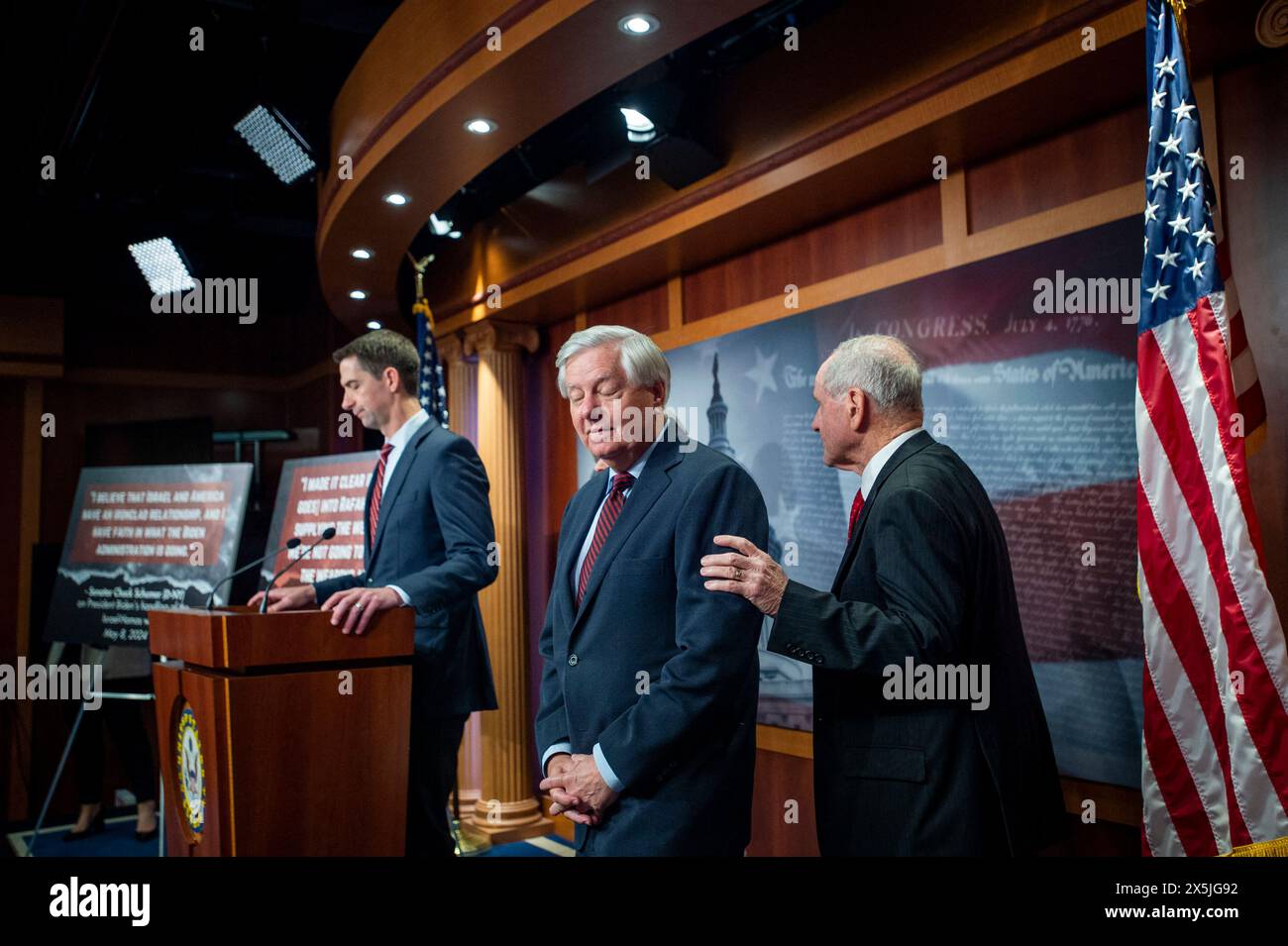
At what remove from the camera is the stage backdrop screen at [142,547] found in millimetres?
4090

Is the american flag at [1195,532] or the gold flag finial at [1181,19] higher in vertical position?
the gold flag finial at [1181,19]

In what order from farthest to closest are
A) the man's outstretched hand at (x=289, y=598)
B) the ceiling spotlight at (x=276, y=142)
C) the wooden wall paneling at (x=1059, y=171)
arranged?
the ceiling spotlight at (x=276, y=142), the wooden wall paneling at (x=1059, y=171), the man's outstretched hand at (x=289, y=598)

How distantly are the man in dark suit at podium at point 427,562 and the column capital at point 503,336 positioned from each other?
7.46 feet

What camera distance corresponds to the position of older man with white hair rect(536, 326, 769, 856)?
1.59 meters

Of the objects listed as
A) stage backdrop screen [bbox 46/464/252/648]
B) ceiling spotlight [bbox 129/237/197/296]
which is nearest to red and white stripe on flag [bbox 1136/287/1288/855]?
stage backdrop screen [bbox 46/464/252/648]

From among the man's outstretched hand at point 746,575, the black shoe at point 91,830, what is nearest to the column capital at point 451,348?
the black shoe at point 91,830

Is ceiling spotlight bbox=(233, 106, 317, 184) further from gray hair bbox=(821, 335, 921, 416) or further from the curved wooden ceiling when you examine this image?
gray hair bbox=(821, 335, 921, 416)

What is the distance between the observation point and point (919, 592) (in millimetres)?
1617

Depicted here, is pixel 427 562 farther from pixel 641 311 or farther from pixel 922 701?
pixel 641 311

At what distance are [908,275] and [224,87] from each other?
125 inches

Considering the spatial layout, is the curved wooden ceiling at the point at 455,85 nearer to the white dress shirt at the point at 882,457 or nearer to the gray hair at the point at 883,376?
the gray hair at the point at 883,376

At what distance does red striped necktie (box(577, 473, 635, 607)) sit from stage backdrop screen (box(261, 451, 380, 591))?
2.38m

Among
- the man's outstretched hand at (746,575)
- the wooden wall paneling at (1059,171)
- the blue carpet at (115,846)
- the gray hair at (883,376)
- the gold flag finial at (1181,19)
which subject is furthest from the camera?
the blue carpet at (115,846)

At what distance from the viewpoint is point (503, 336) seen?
5.09 meters
